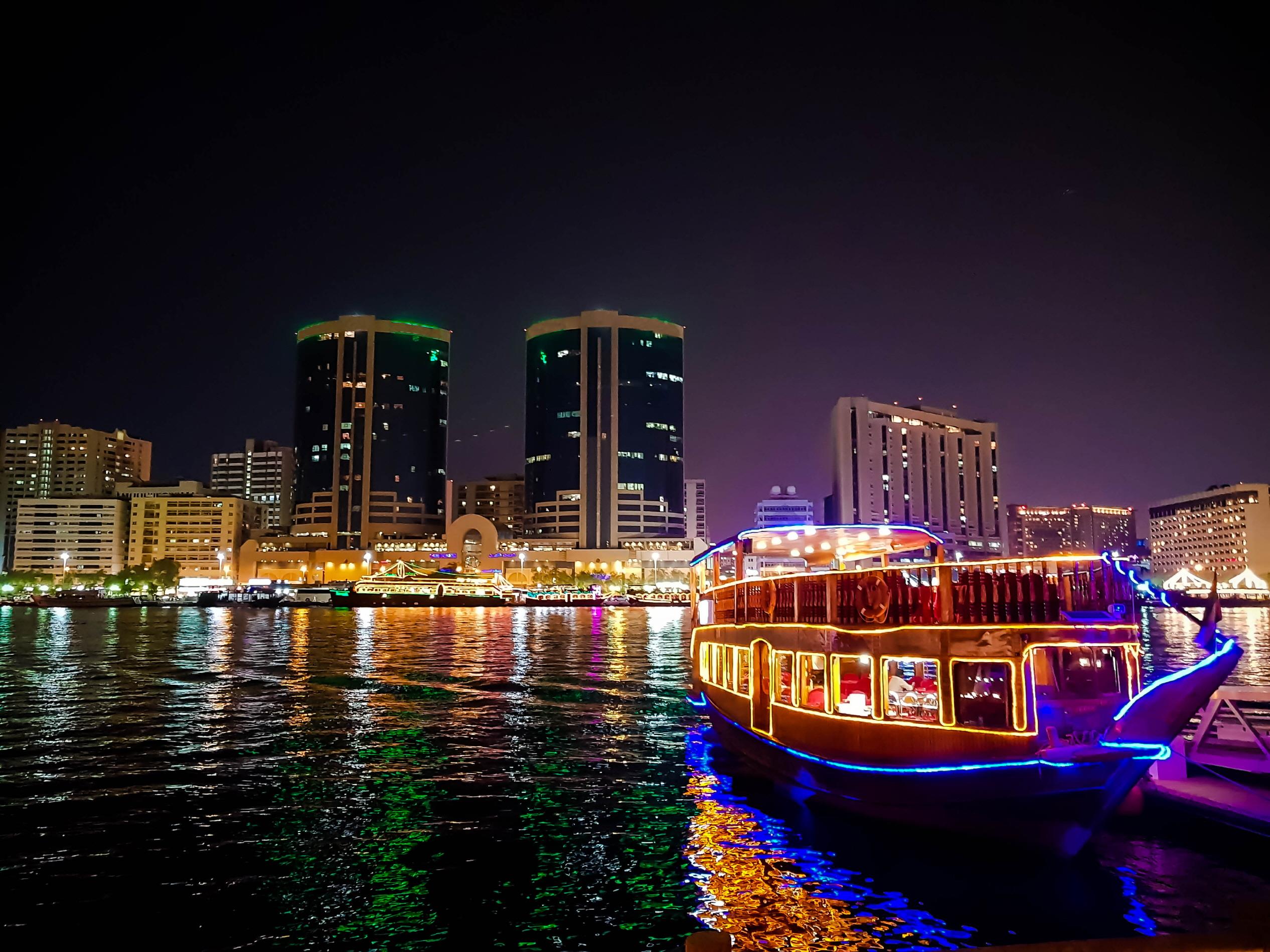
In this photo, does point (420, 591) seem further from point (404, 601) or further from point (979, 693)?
point (979, 693)

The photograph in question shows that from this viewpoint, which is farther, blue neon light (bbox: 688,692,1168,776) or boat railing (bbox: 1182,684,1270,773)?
boat railing (bbox: 1182,684,1270,773)

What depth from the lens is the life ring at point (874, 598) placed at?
16266mm

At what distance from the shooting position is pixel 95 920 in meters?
12.8

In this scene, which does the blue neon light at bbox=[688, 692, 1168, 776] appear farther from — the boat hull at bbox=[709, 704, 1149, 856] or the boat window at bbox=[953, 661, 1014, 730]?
the boat window at bbox=[953, 661, 1014, 730]

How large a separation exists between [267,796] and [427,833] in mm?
5225

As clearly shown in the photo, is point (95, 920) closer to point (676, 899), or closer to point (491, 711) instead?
point (676, 899)

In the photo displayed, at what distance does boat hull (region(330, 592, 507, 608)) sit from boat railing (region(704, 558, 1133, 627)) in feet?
468

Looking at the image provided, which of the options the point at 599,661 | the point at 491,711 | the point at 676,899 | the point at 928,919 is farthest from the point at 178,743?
the point at 599,661

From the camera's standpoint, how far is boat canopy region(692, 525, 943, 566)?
22.8 m

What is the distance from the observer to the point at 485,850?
16109 mm

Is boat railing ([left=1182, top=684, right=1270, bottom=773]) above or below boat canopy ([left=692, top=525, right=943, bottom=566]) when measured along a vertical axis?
below

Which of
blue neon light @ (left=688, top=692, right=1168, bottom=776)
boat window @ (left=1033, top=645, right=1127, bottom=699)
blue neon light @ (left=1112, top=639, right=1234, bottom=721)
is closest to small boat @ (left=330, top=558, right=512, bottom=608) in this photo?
blue neon light @ (left=688, top=692, right=1168, bottom=776)

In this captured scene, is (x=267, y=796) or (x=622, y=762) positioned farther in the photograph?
(x=622, y=762)

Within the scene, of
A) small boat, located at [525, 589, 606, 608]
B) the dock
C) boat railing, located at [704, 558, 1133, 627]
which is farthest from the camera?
small boat, located at [525, 589, 606, 608]
